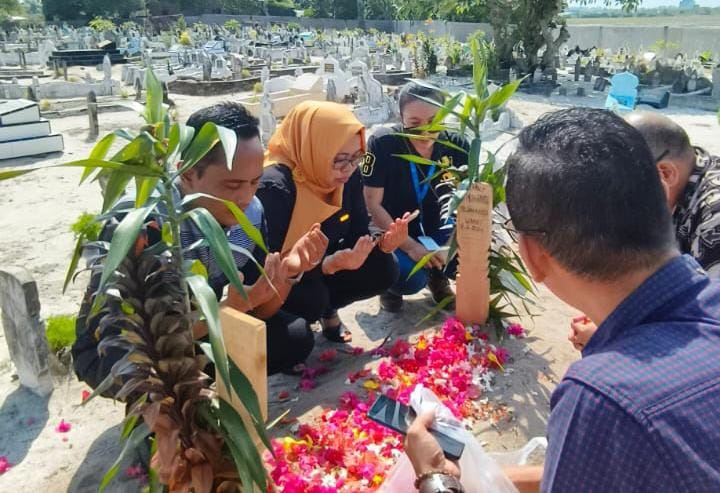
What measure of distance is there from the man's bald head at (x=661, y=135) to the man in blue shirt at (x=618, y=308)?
1.13 meters

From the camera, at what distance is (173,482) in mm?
1656

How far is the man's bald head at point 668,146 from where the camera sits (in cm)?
220

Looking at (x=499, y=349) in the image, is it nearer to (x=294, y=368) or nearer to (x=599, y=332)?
(x=294, y=368)

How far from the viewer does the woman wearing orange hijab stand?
3.04 m

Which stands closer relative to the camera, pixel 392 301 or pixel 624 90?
pixel 392 301

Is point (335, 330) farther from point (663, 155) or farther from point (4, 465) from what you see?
point (663, 155)

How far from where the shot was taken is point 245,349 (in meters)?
1.71

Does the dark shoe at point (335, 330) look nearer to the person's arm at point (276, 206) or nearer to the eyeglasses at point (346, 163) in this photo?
the person's arm at point (276, 206)

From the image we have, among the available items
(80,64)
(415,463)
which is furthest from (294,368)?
(80,64)

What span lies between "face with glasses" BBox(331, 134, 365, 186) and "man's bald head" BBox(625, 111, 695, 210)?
1.30 m

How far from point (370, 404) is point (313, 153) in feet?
4.18

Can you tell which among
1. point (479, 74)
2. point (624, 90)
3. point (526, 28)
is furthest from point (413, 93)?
point (526, 28)

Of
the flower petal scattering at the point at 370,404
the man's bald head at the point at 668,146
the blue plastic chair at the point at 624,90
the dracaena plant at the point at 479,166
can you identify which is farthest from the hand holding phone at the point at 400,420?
the blue plastic chair at the point at 624,90

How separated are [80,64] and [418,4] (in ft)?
67.5
